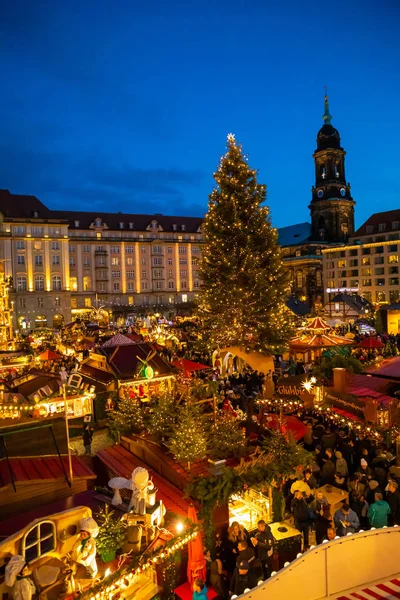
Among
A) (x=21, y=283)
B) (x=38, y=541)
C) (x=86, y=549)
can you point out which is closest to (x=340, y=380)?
(x=86, y=549)

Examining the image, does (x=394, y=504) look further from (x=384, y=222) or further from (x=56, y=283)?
(x=384, y=222)

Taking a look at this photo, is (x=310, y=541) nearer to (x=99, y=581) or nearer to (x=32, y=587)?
(x=99, y=581)

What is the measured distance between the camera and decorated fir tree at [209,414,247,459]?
9.12 m

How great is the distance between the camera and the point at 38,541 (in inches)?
208

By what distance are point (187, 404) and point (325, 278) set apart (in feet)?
244

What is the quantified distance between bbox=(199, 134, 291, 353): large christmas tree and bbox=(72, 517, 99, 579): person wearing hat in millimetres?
15219

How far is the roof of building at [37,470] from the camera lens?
762 centimetres

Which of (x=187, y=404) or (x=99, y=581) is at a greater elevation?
(x=187, y=404)

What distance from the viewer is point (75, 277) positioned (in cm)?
7425

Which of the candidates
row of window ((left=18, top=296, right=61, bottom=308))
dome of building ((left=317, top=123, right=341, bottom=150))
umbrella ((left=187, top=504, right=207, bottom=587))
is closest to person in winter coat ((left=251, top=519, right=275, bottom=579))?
umbrella ((left=187, top=504, right=207, bottom=587))

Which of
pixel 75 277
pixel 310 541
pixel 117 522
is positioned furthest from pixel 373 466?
pixel 75 277

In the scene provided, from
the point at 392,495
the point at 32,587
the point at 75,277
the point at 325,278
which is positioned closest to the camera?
the point at 32,587

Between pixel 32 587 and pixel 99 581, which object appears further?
pixel 99 581

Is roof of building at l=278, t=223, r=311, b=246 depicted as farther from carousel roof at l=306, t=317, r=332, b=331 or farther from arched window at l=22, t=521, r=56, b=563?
arched window at l=22, t=521, r=56, b=563
